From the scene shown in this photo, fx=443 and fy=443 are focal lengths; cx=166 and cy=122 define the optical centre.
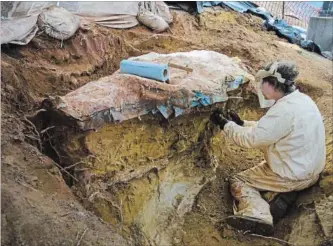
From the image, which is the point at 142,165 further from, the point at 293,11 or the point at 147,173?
the point at 293,11

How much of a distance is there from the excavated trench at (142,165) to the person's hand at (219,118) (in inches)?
4.9

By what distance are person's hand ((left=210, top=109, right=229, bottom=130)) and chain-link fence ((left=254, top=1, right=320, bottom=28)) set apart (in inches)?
310

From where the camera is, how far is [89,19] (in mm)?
6117

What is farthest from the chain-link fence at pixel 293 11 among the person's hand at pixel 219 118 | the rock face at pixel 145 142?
the person's hand at pixel 219 118

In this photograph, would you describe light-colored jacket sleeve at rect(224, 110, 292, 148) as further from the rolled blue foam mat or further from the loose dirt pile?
the rolled blue foam mat

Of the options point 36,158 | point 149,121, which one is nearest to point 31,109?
point 36,158

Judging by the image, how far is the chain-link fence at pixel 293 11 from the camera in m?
12.0

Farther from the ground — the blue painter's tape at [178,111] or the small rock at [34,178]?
the small rock at [34,178]

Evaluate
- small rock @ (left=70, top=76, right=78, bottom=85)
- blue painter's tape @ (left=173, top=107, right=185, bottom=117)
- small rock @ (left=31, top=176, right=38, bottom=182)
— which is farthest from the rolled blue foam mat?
small rock @ (left=31, top=176, right=38, bottom=182)

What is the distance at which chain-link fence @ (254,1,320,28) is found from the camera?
11995mm

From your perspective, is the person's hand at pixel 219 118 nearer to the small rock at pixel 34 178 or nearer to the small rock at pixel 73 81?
the small rock at pixel 73 81

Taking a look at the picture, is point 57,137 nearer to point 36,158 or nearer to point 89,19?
point 36,158

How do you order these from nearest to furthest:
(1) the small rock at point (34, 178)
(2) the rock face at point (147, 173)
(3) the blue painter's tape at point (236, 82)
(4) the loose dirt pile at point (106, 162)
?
(4) the loose dirt pile at point (106, 162), (1) the small rock at point (34, 178), (2) the rock face at point (147, 173), (3) the blue painter's tape at point (236, 82)

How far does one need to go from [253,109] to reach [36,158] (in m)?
3.49
